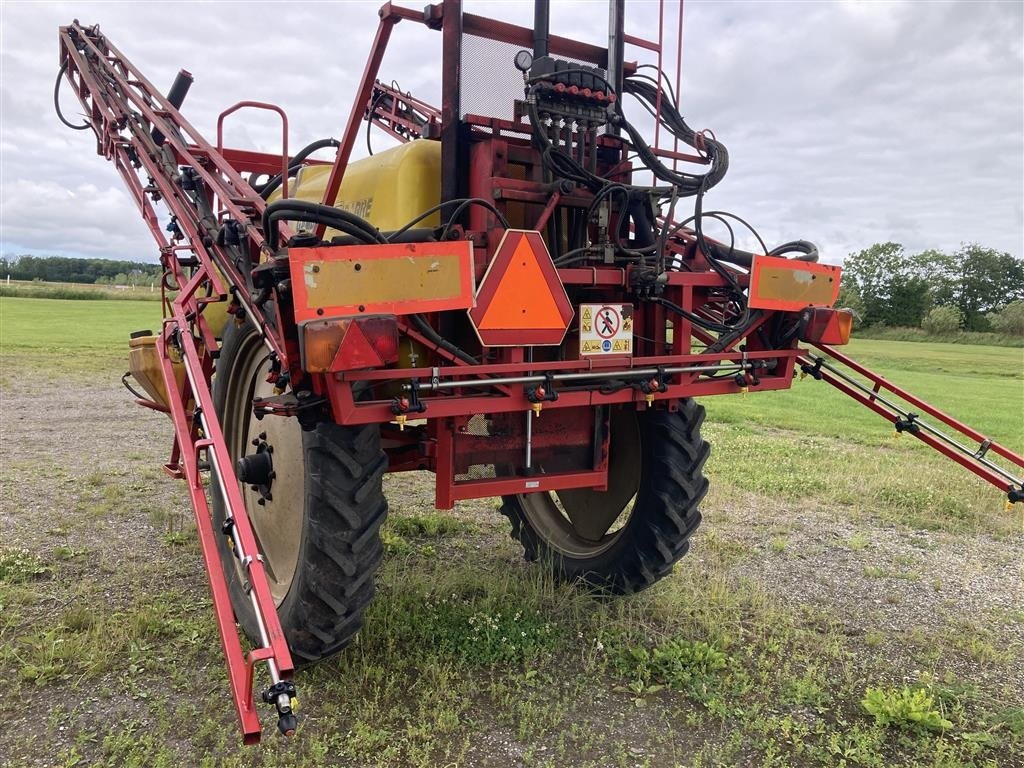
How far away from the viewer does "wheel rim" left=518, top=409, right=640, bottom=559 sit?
14.7ft

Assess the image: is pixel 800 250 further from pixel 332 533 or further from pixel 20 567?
pixel 20 567

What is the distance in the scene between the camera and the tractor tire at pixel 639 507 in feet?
13.7

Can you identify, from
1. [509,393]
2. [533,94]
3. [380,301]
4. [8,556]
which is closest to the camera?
[380,301]

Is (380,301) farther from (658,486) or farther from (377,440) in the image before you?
(658,486)

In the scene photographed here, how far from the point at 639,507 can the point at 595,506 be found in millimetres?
604

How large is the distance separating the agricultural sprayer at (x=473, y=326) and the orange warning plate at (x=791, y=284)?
12mm

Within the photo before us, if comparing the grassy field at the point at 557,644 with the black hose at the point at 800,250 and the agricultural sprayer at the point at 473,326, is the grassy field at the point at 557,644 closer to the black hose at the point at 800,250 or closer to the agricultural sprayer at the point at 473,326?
the agricultural sprayer at the point at 473,326

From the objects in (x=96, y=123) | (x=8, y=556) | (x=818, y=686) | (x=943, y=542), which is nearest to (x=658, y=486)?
(x=818, y=686)

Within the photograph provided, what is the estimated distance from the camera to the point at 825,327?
3771mm

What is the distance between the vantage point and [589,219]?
3691 mm

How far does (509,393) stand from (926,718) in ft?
7.27

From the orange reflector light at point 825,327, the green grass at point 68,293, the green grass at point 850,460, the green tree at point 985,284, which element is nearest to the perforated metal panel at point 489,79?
the orange reflector light at point 825,327

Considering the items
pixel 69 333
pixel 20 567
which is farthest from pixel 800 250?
pixel 69 333

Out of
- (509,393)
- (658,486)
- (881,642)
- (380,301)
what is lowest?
(881,642)
